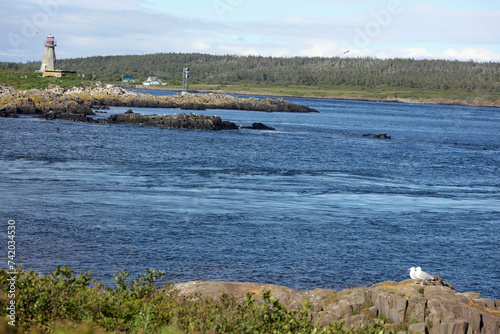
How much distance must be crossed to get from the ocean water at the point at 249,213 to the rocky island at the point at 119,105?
71.7 feet

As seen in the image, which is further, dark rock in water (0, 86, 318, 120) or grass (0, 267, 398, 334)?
dark rock in water (0, 86, 318, 120)

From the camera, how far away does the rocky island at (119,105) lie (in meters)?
72.1

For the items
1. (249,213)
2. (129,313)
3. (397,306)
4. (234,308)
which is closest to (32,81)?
(249,213)

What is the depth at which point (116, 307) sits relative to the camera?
10.2 metres

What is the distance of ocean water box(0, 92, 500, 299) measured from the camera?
17.1m

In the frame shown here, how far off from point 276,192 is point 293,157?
17608mm

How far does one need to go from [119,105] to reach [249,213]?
286 ft

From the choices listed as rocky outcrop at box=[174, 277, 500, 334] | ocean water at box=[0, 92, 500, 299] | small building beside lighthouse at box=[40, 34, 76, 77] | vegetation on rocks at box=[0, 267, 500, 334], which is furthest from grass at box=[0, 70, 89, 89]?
vegetation on rocks at box=[0, 267, 500, 334]

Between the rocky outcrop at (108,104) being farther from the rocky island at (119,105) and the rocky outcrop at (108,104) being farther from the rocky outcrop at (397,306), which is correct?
the rocky outcrop at (397,306)

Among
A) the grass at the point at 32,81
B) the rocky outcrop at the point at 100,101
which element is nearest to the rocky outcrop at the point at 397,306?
the rocky outcrop at the point at 100,101

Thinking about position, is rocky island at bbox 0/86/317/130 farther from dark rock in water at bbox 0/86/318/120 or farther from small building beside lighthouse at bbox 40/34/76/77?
small building beside lighthouse at bbox 40/34/76/77

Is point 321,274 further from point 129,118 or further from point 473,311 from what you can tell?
point 129,118

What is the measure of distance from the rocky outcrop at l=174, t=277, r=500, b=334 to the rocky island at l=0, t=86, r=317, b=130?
57690mm

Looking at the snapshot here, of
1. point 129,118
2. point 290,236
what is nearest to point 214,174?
point 290,236
